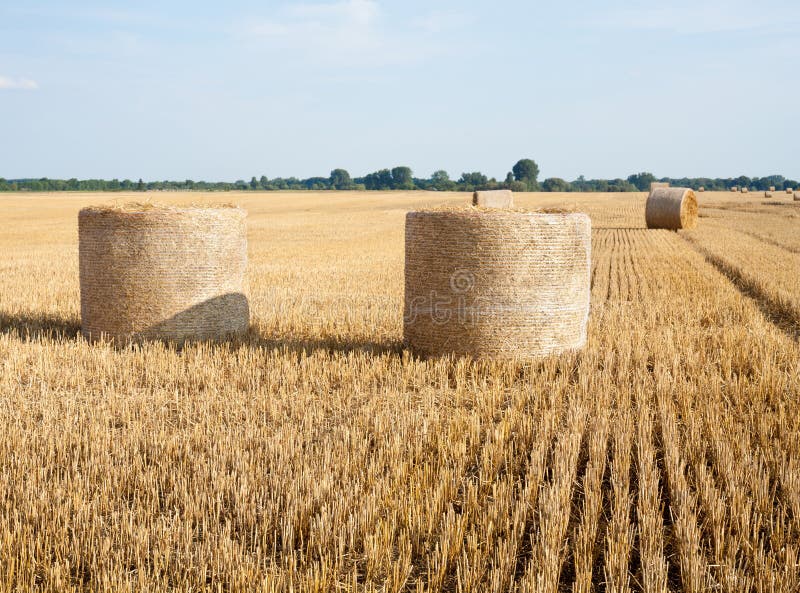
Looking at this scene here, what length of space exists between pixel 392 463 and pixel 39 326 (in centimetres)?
604

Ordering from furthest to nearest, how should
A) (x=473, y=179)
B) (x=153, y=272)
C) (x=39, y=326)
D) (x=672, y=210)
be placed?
(x=473, y=179)
(x=672, y=210)
(x=39, y=326)
(x=153, y=272)

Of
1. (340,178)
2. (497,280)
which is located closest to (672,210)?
(497,280)

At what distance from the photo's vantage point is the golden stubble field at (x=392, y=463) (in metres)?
3.52

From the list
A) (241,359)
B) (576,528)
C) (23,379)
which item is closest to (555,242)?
(241,359)

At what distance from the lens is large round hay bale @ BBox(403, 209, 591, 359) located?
690cm

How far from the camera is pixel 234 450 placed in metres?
4.74

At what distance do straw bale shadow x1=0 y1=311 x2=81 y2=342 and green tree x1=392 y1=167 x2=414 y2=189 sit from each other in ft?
292

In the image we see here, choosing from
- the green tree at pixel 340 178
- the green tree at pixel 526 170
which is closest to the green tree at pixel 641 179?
the green tree at pixel 526 170

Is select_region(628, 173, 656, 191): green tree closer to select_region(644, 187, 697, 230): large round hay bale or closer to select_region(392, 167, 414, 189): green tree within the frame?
select_region(392, 167, 414, 189): green tree

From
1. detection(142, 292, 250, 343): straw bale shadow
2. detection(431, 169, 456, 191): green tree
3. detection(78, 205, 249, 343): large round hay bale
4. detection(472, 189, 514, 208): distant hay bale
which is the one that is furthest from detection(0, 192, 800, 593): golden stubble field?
detection(431, 169, 456, 191): green tree

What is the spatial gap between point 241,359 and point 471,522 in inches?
142

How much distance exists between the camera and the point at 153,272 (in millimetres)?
7738

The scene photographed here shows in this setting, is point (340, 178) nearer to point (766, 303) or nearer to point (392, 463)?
point (766, 303)

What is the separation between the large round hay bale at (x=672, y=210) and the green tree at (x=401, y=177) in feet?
241
